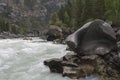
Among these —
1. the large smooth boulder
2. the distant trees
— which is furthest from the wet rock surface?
the distant trees

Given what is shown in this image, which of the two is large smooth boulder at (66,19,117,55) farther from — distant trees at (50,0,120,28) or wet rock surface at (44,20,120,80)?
distant trees at (50,0,120,28)

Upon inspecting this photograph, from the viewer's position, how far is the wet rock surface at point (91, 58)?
2220cm

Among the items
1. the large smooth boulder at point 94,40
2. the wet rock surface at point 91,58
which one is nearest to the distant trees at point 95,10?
the large smooth boulder at point 94,40

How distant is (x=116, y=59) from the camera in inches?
901

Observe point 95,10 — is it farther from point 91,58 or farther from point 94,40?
point 91,58

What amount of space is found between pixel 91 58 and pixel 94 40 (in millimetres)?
3279

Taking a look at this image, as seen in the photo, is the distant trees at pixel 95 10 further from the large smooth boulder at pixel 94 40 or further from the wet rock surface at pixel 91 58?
the wet rock surface at pixel 91 58

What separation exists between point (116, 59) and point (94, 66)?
5.86ft

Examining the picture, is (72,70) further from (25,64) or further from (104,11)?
(104,11)

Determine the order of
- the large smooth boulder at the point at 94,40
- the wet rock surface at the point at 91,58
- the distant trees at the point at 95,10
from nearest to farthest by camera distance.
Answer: the wet rock surface at the point at 91,58
the large smooth boulder at the point at 94,40
the distant trees at the point at 95,10

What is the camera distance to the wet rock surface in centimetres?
2220

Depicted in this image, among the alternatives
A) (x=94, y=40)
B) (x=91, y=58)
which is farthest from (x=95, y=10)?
(x=91, y=58)

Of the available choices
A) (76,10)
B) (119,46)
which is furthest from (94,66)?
(76,10)

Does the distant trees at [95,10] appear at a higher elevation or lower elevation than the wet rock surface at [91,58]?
lower
